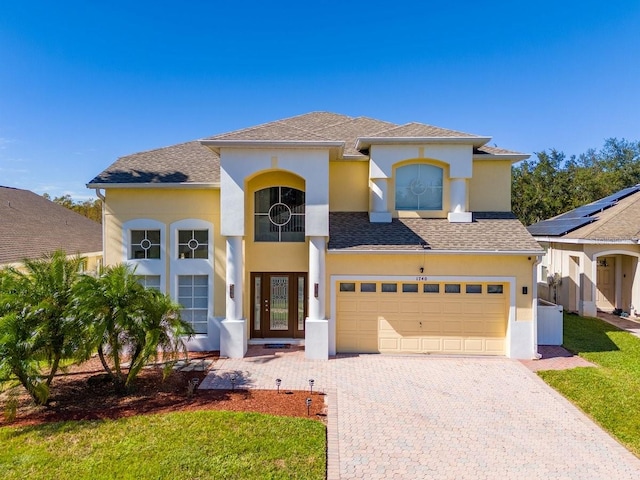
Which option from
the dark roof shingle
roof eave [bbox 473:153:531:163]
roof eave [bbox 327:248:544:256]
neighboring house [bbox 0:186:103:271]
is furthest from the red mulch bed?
neighboring house [bbox 0:186:103:271]

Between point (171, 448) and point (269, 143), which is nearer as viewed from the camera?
point (171, 448)

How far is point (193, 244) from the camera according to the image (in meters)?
12.4

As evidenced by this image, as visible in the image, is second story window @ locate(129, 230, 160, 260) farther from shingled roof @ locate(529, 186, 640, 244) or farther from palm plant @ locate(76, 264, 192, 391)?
shingled roof @ locate(529, 186, 640, 244)

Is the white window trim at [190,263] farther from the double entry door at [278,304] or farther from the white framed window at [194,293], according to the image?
the double entry door at [278,304]

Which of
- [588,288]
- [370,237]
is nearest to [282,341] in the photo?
[370,237]

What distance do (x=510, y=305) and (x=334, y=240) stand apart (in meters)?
5.82

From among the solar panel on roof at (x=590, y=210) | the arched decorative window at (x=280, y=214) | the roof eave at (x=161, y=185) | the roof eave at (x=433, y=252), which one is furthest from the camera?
the solar panel on roof at (x=590, y=210)

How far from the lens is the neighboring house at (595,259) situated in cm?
1595

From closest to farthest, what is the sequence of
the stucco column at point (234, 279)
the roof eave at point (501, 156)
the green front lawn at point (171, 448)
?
1. the green front lawn at point (171, 448)
2. the stucco column at point (234, 279)
3. the roof eave at point (501, 156)

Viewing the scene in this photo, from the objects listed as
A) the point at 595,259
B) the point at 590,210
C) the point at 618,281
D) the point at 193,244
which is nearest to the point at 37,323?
the point at 193,244

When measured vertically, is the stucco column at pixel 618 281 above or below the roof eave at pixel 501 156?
below

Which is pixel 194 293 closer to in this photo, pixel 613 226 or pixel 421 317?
pixel 421 317

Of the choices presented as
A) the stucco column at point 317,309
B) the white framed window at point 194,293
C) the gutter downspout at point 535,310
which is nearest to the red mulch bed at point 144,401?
the stucco column at point 317,309

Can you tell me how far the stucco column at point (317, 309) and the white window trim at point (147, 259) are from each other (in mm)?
5126
